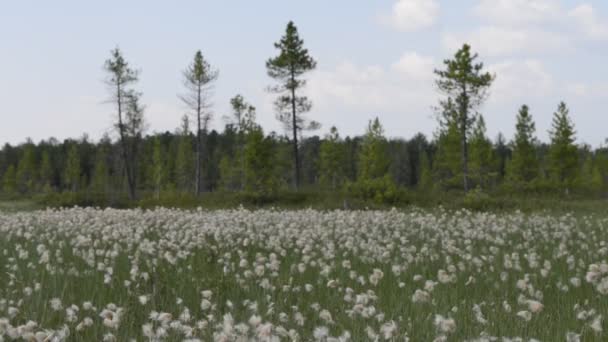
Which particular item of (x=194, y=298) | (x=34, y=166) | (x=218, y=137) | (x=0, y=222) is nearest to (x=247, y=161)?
(x=0, y=222)

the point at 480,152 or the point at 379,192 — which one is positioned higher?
the point at 480,152

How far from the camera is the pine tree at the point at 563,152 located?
51.3m

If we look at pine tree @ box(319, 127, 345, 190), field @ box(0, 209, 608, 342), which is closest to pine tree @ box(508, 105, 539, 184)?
pine tree @ box(319, 127, 345, 190)

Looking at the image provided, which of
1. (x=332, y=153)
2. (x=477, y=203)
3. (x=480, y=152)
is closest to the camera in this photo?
(x=477, y=203)

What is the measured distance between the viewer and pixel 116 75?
136ft

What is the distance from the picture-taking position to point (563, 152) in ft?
169

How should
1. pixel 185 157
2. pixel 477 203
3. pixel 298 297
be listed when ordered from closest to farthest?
pixel 298 297 < pixel 477 203 < pixel 185 157

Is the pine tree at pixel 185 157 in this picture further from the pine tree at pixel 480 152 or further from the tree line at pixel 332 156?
the pine tree at pixel 480 152

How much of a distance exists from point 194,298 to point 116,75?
37966mm

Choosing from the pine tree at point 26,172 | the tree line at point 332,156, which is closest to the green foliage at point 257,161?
the tree line at point 332,156

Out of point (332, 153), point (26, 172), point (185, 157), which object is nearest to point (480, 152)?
point (332, 153)

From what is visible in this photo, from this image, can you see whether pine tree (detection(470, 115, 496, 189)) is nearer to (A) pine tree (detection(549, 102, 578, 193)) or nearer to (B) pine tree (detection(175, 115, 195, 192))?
(A) pine tree (detection(549, 102, 578, 193))

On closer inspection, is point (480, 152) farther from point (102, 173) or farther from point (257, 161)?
point (102, 173)

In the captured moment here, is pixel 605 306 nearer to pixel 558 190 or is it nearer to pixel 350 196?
pixel 350 196
